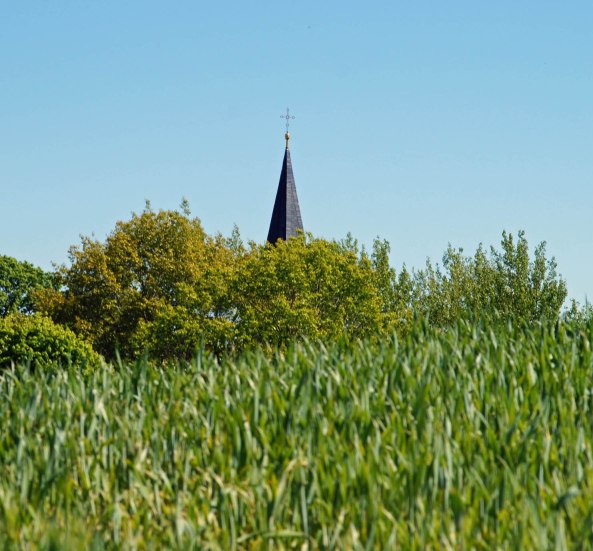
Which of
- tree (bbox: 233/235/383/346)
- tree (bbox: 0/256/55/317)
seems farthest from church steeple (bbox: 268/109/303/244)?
tree (bbox: 233/235/383/346)

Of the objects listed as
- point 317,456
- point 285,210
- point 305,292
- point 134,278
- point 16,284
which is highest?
point 285,210

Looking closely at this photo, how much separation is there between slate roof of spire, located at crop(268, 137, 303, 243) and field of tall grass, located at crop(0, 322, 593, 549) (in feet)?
203

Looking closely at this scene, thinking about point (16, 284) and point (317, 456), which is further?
point (16, 284)

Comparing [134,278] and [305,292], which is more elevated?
[134,278]

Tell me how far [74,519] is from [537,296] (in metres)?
46.6

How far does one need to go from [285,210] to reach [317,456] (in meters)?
65.1

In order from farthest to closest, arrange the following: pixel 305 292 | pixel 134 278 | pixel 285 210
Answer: pixel 285 210, pixel 134 278, pixel 305 292

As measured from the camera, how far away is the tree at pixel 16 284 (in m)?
63.2

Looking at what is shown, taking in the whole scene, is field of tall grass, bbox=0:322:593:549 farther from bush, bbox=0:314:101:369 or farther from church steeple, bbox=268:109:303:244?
church steeple, bbox=268:109:303:244

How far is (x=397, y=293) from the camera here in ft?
176

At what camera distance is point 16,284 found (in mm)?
64438

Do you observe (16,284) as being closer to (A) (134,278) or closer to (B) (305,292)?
(A) (134,278)

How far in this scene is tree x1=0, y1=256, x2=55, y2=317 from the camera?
63.2m

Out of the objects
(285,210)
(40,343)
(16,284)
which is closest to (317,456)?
(40,343)
